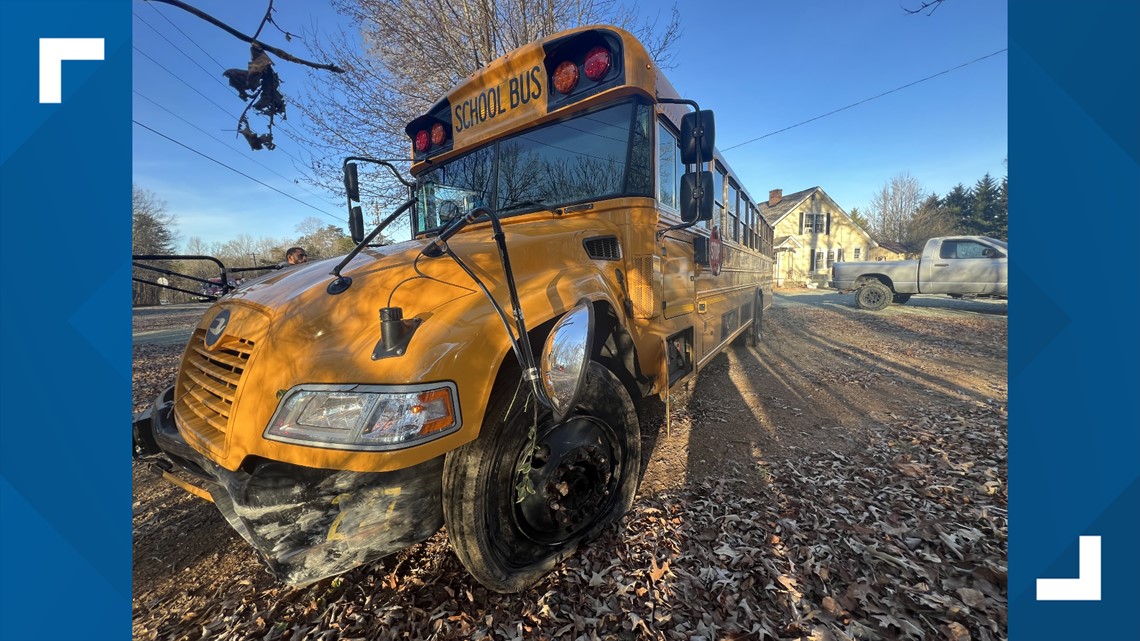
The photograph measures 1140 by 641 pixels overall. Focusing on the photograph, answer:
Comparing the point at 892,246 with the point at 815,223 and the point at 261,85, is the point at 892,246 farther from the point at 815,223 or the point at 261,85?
the point at 261,85

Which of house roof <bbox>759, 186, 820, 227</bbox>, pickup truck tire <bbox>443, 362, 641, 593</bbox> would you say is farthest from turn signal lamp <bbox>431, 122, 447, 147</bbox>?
house roof <bbox>759, 186, 820, 227</bbox>

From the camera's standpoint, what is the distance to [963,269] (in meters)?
11.7

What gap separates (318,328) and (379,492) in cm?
70

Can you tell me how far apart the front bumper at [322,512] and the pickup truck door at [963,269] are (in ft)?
51.4

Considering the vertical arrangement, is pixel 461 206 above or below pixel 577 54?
below

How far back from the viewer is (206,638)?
1.78 metres

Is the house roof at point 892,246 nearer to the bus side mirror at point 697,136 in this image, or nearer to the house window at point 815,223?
the house window at point 815,223

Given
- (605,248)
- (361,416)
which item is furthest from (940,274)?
(361,416)

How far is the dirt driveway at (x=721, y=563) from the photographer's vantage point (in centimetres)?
180

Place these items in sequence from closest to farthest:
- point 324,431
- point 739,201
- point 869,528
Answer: point 324,431 → point 869,528 → point 739,201

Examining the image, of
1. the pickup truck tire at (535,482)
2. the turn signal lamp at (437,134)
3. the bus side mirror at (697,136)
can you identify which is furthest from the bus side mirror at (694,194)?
the turn signal lamp at (437,134)

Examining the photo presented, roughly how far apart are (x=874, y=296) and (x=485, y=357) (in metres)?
15.7

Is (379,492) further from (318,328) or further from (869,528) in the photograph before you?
(869,528)

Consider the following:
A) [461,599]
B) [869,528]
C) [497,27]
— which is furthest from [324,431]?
[497,27]
